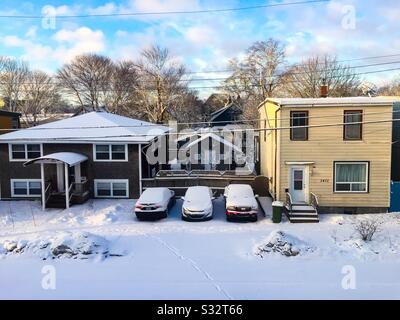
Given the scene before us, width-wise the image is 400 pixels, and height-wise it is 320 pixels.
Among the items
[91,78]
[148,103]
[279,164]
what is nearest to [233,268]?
[279,164]

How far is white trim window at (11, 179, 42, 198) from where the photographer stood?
72.1ft

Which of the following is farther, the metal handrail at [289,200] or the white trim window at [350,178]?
the white trim window at [350,178]

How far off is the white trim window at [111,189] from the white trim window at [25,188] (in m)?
3.48

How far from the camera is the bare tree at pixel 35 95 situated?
177 feet

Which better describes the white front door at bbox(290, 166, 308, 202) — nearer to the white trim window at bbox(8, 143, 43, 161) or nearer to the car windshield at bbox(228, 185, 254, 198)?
the car windshield at bbox(228, 185, 254, 198)

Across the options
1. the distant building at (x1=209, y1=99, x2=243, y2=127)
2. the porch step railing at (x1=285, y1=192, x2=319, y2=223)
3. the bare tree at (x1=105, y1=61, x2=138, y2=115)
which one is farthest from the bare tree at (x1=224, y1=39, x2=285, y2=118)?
the porch step railing at (x1=285, y1=192, x2=319, y2=223)

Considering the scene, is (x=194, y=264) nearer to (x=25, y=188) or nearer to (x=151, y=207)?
(x=151, y=207)

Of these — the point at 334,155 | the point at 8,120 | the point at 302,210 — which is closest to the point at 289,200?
the point at 302,210

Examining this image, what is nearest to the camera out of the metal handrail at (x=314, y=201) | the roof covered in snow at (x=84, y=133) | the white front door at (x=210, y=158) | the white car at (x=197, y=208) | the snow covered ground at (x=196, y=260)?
the snow covered ground at (x=196, y=260)

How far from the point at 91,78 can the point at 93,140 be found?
128ft

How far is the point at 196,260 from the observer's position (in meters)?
12.0

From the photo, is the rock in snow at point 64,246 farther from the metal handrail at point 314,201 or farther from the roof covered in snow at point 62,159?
the metal handrail at point 314,201

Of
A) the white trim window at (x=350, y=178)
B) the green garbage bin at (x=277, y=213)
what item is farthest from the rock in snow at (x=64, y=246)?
the white trim window at (x=350, y=178)

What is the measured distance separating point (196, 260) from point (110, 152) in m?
11.6
